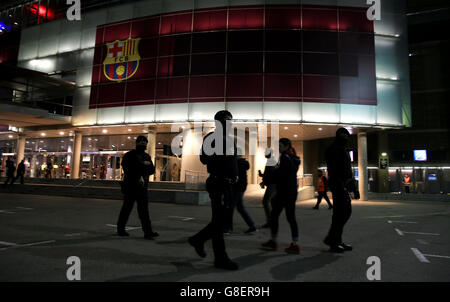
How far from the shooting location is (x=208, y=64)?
→ 61.2 ft

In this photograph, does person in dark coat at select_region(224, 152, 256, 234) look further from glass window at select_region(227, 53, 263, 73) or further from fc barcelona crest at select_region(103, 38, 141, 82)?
fc barcelona crest at select_region(103, 38, 141, 82)

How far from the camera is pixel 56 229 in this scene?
598cm

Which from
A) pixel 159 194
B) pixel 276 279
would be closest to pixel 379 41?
pixel 159 194

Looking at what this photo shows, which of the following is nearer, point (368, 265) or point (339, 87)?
point (368, 265)

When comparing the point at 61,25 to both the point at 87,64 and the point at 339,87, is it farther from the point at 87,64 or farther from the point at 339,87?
the point at 339,87

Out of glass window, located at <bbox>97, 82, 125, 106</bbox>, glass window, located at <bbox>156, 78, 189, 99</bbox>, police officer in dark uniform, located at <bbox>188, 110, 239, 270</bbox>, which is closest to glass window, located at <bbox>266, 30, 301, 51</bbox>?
glass window, located at <bbox>156, 78, 189, 99</bbox>

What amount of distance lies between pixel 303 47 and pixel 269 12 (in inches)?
126

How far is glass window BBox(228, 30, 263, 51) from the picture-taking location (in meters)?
18.2

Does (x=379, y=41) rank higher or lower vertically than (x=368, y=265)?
higher

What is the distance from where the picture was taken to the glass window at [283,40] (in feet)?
59.2

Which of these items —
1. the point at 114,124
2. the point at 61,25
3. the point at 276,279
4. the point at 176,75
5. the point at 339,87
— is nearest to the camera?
the point at 276,279

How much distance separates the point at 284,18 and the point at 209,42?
506cm

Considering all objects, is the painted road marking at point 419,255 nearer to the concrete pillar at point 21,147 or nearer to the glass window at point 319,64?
the glass window at point 319,64

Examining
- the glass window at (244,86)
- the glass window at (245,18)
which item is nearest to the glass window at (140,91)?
the glass window at (244,86)
